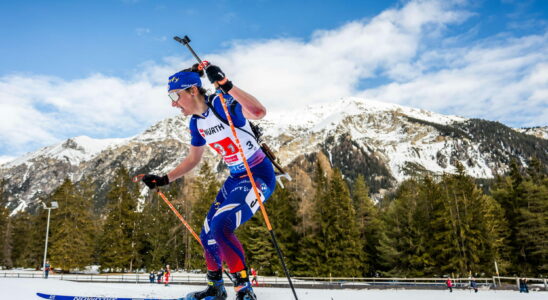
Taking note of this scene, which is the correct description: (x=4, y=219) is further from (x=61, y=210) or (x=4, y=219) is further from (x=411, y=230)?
(x=411, y=230)

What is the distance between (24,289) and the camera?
467 centimetres

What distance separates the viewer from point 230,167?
4.44 meters

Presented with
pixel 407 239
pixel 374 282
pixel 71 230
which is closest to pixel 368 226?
pixel 407 239

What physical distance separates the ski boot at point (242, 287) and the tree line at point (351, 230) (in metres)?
36.2

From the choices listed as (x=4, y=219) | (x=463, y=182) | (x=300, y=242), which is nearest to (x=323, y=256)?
(x=300, y=242)

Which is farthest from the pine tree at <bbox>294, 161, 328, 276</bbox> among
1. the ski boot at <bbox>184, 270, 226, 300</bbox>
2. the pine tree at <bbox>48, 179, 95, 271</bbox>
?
the ski boot at <bbox>184, 270, 226, 300</bbox>

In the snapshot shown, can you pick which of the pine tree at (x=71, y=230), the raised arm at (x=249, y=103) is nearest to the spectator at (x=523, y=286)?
the raised arm at (x=249, y=103)

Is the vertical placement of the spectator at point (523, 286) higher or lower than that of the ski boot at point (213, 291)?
lower

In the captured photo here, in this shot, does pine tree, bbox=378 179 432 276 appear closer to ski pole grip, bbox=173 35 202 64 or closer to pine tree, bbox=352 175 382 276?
pine tree, bbox=352 175 382 276

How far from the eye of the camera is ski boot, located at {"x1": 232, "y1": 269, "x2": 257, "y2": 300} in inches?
144

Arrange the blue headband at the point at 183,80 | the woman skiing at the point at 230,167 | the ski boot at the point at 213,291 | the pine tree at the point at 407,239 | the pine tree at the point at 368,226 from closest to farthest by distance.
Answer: the woman skiing at the point at 230,167 → the ski boot at the point at 213,291 → the blue headband at the point at 183,80 → the pine tree at the point at 407,239 → the pine tree at the point at 368,226

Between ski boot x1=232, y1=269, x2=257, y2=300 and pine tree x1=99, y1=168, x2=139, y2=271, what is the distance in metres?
48.2

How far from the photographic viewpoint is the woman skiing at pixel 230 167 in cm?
384

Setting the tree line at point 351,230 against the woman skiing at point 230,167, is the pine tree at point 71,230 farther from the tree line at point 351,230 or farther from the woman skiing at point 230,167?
the woman skiing at point 230,167
